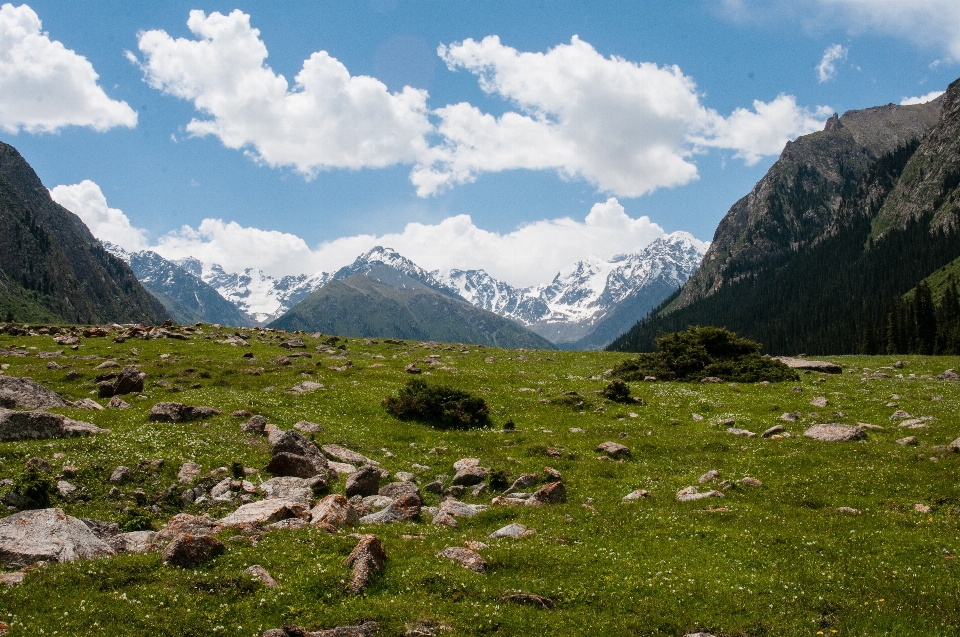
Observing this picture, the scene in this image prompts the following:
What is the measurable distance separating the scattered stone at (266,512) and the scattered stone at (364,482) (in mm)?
2614

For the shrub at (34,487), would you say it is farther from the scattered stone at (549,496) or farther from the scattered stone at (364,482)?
the scattered stone at (549,496)

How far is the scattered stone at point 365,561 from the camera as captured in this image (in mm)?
11492

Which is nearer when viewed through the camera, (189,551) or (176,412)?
(189,551)

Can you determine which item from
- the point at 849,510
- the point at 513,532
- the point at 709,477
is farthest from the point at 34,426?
the point at 849,510

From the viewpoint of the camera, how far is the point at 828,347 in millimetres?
175750

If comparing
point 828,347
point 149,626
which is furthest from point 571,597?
point 828,347

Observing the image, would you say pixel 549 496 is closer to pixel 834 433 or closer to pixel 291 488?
pixel 291 488

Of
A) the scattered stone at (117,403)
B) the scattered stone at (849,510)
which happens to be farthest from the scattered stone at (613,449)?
the scattered stone at (117,403)

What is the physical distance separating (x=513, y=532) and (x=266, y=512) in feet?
24.4

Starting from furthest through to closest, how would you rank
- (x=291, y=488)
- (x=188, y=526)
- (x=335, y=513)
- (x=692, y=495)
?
(x=291, y=488)
(x=692, y=495)
(x=335, y=513)
(x=188, y=526)

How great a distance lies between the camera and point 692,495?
60.3 ft

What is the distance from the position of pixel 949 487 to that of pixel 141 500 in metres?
26.0

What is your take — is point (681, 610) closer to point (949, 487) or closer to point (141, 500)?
point (949, 487)

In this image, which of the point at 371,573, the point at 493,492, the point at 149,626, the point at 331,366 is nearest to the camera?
the point at 149,626
